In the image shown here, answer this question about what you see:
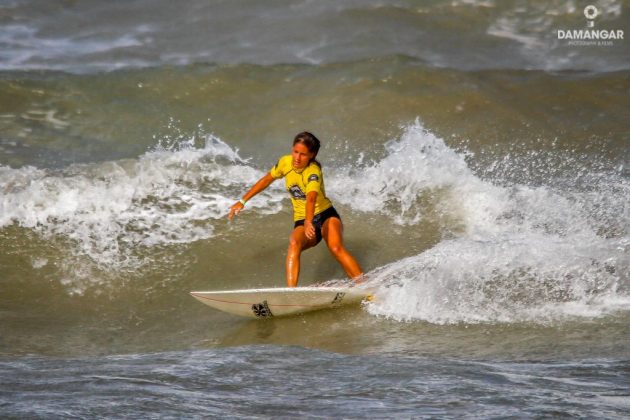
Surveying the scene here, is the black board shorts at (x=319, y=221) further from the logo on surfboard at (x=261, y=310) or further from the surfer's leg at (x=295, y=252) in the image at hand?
the logo on surfboard at (x=261, y=310)

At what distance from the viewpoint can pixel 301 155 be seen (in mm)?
7562

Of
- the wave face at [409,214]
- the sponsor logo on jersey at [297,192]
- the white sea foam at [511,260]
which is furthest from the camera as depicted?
the sponsor logo on jersey at [297,192]

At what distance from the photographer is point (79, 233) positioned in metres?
9.44

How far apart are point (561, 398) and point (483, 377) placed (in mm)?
582

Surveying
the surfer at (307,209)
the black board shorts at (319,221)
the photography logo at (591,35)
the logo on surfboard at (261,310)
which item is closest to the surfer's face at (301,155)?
the surfer at (307,209)

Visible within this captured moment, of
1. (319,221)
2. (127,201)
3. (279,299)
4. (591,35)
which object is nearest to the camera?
(279,299)

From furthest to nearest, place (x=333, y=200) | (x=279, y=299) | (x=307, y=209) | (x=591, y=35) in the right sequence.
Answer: (x=591, y=35)
(x=333, y=200)
(x=307, y=209)
(x=279, y=299)

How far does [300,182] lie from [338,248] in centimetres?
64

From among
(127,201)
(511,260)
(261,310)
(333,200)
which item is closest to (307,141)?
(261,310)

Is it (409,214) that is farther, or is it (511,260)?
(409,214)

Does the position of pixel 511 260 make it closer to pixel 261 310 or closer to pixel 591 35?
pixel 261 310

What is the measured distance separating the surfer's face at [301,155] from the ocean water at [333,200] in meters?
1.22

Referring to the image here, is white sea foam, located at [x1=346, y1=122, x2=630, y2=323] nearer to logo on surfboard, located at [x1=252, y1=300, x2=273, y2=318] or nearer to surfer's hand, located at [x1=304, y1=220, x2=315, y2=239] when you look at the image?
surfer's hand, located at [x1=304, y1=220, x2=315, y2=239]

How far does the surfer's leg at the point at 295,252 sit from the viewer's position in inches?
297
